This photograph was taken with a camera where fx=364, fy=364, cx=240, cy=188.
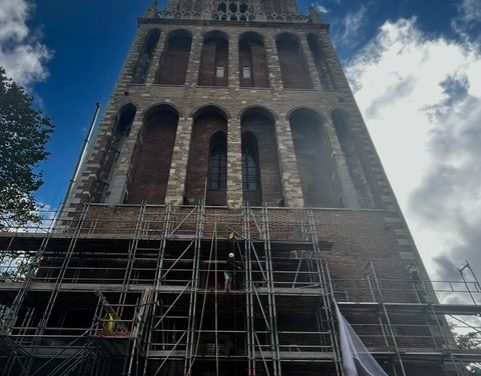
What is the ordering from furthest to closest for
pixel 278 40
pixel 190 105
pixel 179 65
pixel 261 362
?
pixel 278 40 → pixel 179 65 → pixel 190 105 → pixel 261 362

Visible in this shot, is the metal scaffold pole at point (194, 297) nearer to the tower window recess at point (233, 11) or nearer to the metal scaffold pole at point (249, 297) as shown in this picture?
the metal scaffold pole at point (249, 297)

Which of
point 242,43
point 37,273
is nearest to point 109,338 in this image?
point 37,273

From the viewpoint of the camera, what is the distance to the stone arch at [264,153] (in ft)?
45.8

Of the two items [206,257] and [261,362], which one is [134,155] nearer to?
[206,257]

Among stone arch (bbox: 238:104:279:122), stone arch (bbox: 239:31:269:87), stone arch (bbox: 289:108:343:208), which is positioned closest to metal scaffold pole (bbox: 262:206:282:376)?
stone arch (bbox: 289:108:343:208)

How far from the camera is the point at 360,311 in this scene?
10297mm

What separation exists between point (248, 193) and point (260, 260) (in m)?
3.92

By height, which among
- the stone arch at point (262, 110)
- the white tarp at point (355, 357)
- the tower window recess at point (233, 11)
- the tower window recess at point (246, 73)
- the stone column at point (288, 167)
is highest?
the tower window recess at point (233, 11)

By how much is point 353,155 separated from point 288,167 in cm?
333

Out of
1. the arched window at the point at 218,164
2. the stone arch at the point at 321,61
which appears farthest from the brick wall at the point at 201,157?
the stone arch at the point at 321,61

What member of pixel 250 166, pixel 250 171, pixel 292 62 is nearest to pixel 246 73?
pixel 292 62

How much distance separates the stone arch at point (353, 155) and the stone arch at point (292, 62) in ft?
8.83

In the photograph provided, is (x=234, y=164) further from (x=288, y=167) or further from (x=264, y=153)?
(x=288, y=167)

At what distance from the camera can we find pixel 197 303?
9.98 m
